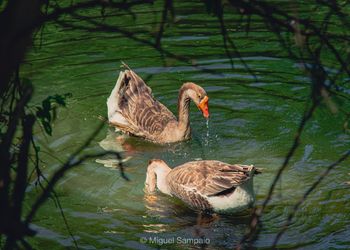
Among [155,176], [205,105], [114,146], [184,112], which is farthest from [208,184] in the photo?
[114,146]

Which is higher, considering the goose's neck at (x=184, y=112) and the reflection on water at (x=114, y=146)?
the goose's neck at (x=184, y=112)

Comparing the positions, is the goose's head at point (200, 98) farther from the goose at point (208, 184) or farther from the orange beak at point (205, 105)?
the goose at point (208, 184)

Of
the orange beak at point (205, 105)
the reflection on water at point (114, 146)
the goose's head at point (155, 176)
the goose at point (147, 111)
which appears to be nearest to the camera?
the goose's head at point (155, 176)

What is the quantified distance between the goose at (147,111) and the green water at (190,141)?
0.64 ft

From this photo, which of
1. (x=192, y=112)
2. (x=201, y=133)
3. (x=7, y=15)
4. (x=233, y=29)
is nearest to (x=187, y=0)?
(x=233, y=29)

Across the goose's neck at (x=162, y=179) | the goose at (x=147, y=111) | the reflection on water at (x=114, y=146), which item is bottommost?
the goose's neck at (x=162, y=179)

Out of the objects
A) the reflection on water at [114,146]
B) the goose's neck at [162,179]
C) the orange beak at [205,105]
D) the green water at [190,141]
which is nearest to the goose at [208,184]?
the goose's neck at [162,179]

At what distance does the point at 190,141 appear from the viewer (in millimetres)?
12133

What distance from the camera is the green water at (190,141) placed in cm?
897

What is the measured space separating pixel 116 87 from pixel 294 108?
9.21ft

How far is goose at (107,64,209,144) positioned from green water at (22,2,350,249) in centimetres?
20

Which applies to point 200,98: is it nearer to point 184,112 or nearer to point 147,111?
point 184,112

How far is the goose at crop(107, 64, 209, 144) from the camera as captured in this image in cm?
1191

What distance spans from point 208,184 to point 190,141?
281 cm
